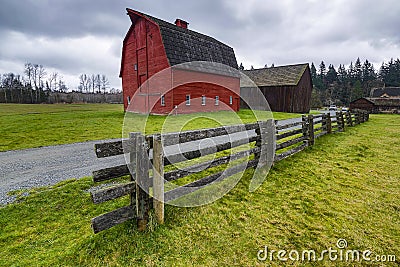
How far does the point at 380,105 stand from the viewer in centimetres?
3891

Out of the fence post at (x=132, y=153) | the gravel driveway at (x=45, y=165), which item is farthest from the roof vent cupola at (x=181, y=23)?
the fence post at (x=132, y=153)

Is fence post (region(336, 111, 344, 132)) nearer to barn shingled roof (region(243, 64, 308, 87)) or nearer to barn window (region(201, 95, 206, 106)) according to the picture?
barn window (region(201, 95, 206, 106))

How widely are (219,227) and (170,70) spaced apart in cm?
1702

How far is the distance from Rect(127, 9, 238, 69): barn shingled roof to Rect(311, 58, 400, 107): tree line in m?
51.2

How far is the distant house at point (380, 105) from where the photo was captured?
3744cm

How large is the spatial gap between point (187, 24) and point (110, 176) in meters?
25.9

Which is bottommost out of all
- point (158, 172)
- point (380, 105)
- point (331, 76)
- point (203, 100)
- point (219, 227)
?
point (219, 227)

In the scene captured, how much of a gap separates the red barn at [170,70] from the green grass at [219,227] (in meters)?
15.8

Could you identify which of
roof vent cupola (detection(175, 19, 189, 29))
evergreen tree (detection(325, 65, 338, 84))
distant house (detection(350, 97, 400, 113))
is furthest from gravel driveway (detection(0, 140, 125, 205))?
evergreen tree (detection(325, 65, 338, 84))

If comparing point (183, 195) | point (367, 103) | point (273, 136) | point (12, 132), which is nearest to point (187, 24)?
point (12, 132)

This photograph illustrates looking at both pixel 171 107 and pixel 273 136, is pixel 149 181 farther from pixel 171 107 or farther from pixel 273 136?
pixel 171 107

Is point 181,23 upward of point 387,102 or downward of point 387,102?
upward

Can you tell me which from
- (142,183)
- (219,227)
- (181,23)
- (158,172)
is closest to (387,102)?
(181,23)

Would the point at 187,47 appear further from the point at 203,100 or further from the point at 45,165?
the point at 45,165
